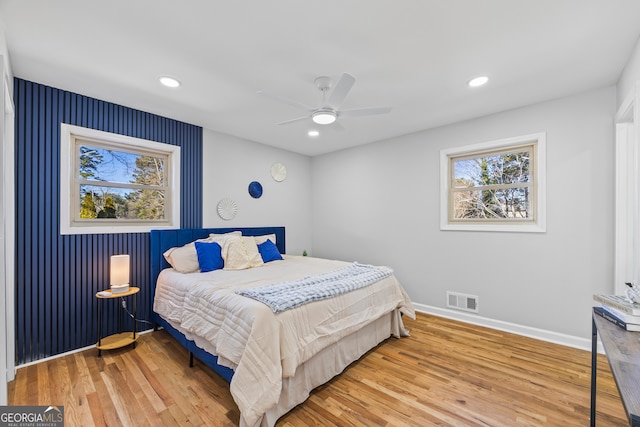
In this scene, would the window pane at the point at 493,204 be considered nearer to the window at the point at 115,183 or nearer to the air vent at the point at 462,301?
the air vent at the point at 462,301

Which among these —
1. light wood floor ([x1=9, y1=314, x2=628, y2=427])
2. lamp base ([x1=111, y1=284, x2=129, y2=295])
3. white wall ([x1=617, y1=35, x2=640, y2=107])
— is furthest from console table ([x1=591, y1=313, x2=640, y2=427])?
lamp base ([x1=111, y1=284, x2=129, y2=295])

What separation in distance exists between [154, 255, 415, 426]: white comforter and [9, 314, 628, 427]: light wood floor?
34 cm

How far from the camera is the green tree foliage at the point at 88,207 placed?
2.98 m

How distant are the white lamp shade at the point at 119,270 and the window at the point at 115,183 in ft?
1.30

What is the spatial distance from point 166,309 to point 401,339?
2528 millimetres

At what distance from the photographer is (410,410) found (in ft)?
6.47

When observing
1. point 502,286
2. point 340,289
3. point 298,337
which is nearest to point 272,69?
point 340,289

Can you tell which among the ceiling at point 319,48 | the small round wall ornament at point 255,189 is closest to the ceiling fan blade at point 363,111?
the ceiling at point 319,48

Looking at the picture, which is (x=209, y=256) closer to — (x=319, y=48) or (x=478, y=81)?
(x=319, y=48)

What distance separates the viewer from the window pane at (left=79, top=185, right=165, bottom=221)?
9.90 feet

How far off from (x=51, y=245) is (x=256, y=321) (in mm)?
2362

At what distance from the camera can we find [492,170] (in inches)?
140

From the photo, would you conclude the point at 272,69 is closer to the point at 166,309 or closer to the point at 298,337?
the point at 298,337

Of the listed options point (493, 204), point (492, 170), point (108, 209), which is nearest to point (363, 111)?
point (492, 170)
